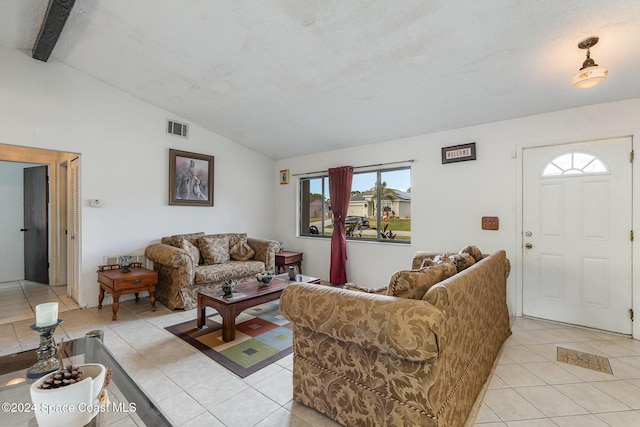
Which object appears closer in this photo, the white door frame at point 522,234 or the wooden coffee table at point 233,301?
the wooden coffee table at point 233,301

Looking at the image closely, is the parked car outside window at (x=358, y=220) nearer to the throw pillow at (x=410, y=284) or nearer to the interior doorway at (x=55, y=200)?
the throw pillow at (x=410, y=284)

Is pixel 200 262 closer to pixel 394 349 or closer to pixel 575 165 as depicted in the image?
pixel 394 349

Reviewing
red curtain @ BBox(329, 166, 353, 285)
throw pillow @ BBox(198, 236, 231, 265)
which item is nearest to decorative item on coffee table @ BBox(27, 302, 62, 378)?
throw pillow @ BBox(198, 236, 231, 265)

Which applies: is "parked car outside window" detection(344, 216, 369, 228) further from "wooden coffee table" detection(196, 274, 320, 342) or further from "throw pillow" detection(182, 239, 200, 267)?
"throw pillow" detection(182, 239, 200, 267)

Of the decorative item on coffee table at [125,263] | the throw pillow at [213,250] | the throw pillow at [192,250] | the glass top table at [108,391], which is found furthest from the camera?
the throw pillow at [213,250]

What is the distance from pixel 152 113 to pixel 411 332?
4522 millimetres

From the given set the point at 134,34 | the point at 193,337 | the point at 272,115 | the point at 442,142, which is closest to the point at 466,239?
the point at 442,142

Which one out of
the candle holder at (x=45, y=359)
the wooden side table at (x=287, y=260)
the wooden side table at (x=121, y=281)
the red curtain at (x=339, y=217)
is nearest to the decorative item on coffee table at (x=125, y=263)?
the wooden side table at (x=121, y=281)

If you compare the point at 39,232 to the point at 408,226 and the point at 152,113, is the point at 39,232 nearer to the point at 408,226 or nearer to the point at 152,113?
the point at 152,113

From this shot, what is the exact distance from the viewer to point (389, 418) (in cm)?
147

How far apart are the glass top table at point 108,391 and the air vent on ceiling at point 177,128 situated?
10.9 ft

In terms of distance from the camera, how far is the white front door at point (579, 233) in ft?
9.68

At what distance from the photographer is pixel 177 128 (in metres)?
4.46

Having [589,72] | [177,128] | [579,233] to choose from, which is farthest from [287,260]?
[589,72]
